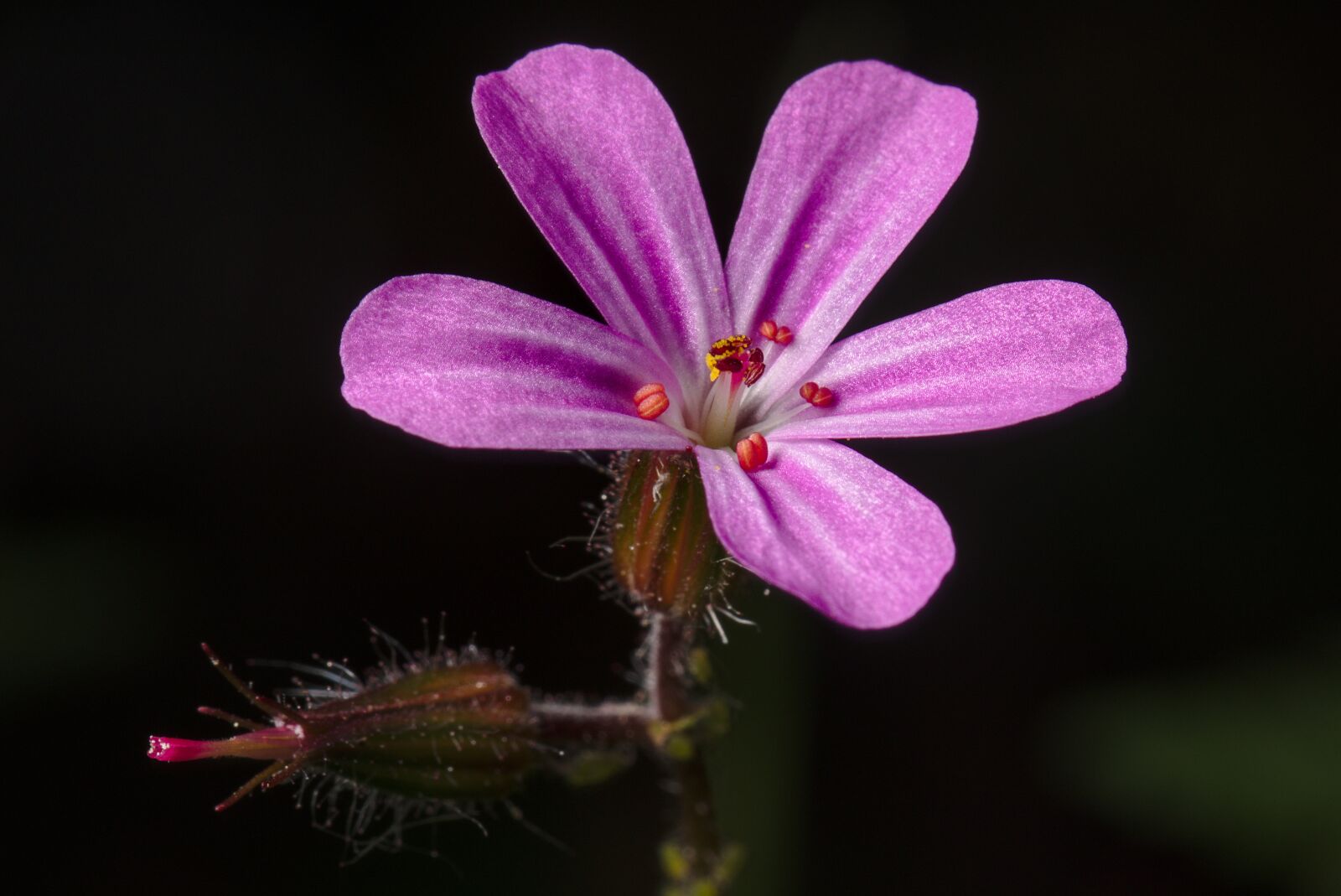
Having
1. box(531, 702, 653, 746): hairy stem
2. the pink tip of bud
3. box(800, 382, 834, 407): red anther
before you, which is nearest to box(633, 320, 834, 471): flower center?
box(800, 382, 834, 407): red anther

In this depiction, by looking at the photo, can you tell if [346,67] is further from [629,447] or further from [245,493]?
[629,447]

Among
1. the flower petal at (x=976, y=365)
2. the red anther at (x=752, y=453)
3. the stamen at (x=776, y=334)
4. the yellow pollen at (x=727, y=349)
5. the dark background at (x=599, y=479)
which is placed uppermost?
the flower petal at (x=976, y=365)

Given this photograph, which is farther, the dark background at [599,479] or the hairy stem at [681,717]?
the dark background at [599,479]

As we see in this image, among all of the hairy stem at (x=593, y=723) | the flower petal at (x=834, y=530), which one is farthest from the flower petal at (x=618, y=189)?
the hairy stem at (x=593, y=723)

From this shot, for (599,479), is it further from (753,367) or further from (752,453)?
(752,453)

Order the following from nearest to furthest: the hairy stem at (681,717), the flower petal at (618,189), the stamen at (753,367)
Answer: the flower petal at (618,189) → the stamen at (753,367) → the hairy stem at (681,717)

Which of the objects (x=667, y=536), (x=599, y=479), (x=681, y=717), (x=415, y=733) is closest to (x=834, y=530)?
(x=667, y=536)

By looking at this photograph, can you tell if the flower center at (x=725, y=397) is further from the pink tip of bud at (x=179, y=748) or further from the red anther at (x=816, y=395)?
the pink tip of bud at (x=179, y=748)
